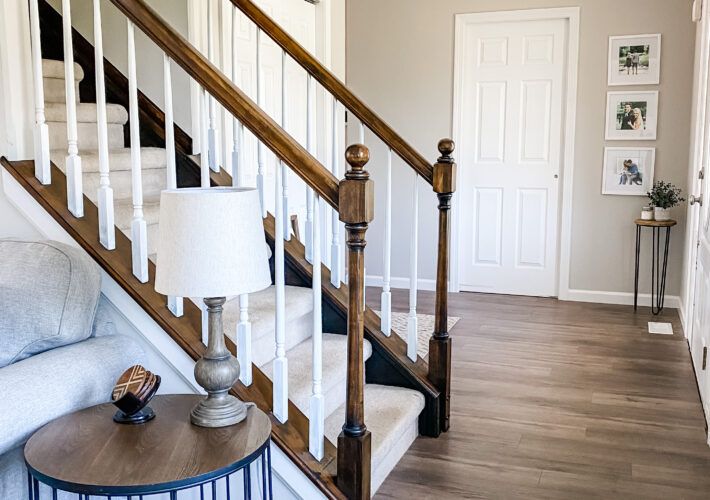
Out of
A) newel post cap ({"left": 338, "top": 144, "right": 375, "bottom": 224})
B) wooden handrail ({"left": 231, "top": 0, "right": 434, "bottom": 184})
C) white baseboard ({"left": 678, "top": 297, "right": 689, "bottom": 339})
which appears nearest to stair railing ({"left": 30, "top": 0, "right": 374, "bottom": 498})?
newel post cap ({"left": 338, "top": 144, "right": 375, "bottom": 224})

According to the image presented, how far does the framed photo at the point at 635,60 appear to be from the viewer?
5.52 m

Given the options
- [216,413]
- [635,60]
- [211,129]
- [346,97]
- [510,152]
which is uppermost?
[635,60]

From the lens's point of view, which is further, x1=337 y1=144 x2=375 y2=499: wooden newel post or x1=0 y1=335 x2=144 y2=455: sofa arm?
x1=337 y1=144 x2=375 y2=499: wooden newel post

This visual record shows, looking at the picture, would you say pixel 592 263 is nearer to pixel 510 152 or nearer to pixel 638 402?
pixel 510 152

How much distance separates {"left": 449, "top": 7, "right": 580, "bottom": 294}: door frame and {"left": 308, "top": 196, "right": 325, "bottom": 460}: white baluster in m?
4.05

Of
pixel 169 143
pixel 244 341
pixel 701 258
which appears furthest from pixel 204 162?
pixel 701 258

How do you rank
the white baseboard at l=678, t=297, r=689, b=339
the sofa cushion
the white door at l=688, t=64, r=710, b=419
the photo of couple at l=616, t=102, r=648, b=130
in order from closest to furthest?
1. the sofa cushion
2. the white door at l=688, t=64, r=710, b=419
3. the white baseboard at l=678, t=297, r=689, b=339
4. the photo of couple at l=616, t=102, r=648, b=130

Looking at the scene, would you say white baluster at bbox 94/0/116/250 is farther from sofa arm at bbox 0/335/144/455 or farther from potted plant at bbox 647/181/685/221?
potted plant at bbox 647/181/685/221

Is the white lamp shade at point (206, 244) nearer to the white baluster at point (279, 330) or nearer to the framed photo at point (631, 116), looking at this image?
the white baluster at point (279, 330)

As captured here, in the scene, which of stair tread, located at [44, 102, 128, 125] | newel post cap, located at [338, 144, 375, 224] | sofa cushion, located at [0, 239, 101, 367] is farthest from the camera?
stair tread, located at [44, 102, 128, 125]

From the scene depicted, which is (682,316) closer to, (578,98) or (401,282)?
(578,98)

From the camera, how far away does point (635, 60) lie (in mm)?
5562

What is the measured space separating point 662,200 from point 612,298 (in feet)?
2.93

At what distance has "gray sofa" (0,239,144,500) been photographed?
183 centimetres
